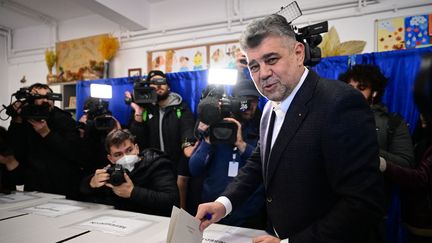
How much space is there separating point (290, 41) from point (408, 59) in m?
1.69

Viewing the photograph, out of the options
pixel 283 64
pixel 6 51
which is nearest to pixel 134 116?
pixel 283 64

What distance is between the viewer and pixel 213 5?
167 inches

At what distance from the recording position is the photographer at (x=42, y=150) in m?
2.20

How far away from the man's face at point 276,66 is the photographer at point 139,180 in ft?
3.50

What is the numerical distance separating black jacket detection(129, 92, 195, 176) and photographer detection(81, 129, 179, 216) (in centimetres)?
62

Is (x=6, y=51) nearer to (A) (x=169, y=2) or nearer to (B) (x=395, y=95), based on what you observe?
(A) (x=169, y=2)

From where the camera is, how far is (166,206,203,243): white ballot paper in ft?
3.28

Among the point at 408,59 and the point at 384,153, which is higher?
the point at 408,59

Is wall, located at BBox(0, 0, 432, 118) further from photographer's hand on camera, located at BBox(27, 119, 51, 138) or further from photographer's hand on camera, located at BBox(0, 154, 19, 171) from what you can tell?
photographer's hand on camera, located at BBox(0, 154, 19, 171)

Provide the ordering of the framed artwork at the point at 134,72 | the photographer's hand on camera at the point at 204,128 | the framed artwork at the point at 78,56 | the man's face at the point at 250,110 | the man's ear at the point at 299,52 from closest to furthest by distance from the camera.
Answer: the man's ear at the point at 299,52 → the photographer's hand on camera at the point at 204,128 → the man's face at the point at 250,110 → the framed artwork at the point at 134,72 → the framed artwork at the point at 78,56

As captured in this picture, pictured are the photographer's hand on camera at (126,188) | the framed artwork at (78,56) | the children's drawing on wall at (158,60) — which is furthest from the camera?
the framed artwork at (78,56)

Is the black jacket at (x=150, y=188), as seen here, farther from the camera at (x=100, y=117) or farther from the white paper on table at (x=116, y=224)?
the camera at (x=100, y=117)

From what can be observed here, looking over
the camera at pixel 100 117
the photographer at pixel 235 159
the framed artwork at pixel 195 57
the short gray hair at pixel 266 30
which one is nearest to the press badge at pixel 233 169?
the photographer at pixel 235 159

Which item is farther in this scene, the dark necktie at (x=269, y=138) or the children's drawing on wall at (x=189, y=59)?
the children's drawing on wall at (x=189, y=59)
